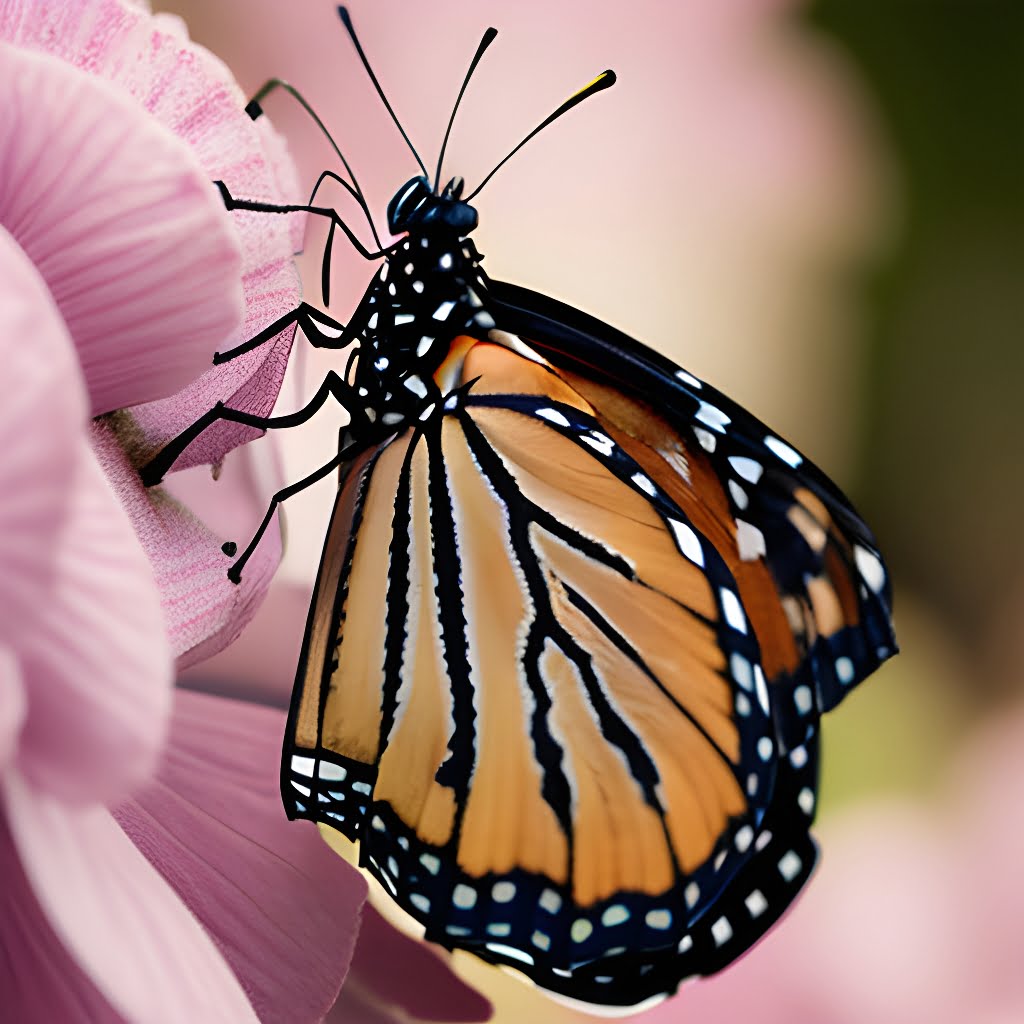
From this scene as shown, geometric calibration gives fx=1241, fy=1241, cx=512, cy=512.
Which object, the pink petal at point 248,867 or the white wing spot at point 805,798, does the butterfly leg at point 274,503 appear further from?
the white wing spot at point 805,798

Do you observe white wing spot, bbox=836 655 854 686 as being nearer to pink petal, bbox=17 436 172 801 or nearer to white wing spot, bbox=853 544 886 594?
white wing spot, bbox=853 544 886 594

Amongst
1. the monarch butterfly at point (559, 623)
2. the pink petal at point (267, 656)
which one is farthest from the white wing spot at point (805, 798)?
the pink petal at point (267, 656)

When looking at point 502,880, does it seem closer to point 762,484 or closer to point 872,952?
point 762,484

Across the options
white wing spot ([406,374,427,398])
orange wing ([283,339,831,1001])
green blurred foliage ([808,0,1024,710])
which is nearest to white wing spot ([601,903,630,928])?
orange wing ([283,339,831,1001])

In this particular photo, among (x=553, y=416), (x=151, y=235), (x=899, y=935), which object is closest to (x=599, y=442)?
(x=553, y=416)

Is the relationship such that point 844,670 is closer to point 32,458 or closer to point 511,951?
A: point 511,951

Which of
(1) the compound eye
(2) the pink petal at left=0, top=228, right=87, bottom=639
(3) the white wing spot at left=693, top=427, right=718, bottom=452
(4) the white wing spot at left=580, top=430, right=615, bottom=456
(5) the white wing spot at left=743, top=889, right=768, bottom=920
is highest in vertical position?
(2) the pink petal at left=0, top=228, right=87, bottom=639

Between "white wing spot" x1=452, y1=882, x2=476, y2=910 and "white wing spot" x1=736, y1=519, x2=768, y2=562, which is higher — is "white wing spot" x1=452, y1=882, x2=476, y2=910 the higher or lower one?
the lower one
